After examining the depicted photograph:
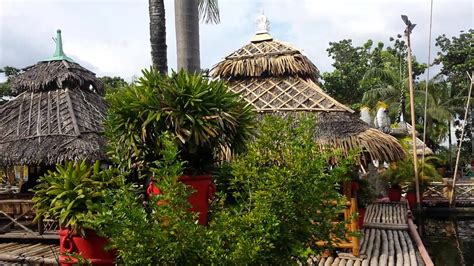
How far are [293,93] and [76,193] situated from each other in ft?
22.2

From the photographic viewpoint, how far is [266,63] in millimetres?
10570

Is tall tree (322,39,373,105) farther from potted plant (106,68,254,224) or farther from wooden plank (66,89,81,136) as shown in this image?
potted plant (106,68,254,224)

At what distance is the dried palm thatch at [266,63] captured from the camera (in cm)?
1042

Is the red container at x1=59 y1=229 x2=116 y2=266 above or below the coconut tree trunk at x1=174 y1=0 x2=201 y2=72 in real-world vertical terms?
below

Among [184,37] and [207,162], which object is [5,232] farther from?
[207,162]

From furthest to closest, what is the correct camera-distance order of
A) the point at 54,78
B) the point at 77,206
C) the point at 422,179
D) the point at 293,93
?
the point at 422,179
the point at 54,78
the point at 293,93
the point at 77,206

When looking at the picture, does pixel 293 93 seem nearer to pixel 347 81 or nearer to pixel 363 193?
pixel 363 193

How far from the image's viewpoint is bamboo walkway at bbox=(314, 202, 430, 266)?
781 centimetres

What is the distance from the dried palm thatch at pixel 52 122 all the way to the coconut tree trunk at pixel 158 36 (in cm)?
372

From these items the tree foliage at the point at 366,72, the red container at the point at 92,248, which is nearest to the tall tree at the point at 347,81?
the tree foliage at the point at 366,72

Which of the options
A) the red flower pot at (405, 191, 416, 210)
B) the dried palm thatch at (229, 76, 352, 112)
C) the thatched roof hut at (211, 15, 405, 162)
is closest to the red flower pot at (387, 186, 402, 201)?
the red flower pot at (405, 191, 416, 210)

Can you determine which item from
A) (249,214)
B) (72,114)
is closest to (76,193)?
(249,214)

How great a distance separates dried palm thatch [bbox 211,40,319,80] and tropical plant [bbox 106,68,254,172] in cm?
598

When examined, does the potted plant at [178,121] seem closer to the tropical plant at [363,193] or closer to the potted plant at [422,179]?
the tropical plant at [363,193]
